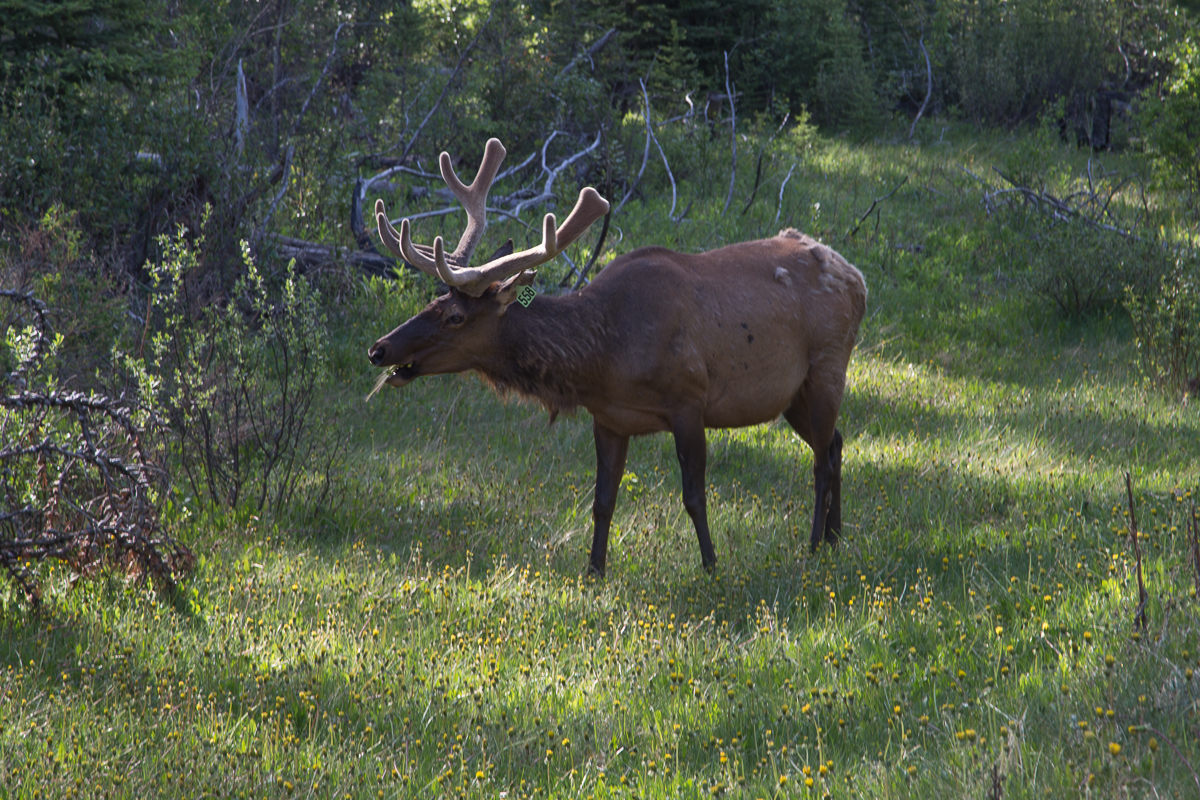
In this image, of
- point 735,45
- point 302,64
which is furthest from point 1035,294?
point 302,64

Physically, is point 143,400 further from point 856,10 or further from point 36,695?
point 856,10

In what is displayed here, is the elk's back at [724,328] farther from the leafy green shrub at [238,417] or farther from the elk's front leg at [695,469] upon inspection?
the leafy green shrub at [238,417]

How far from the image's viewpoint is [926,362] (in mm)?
10906

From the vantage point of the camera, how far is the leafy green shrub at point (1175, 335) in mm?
9398

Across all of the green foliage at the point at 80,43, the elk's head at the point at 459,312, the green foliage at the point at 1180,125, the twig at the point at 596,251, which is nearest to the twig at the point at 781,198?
the twig at the point at 596,251

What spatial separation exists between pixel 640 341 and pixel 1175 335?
20.7ft

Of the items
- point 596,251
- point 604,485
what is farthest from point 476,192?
point 604,485

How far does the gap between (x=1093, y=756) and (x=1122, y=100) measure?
65.2 ft

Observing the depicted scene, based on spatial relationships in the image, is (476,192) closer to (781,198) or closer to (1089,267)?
(1089,267)

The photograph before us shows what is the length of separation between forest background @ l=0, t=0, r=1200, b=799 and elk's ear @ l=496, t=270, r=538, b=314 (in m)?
1.55

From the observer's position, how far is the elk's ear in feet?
18.9

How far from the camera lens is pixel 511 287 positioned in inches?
228

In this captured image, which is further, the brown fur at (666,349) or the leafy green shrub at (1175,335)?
the leafy green shrub at (1175,335)

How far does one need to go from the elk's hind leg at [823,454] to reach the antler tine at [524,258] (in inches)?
75.8
